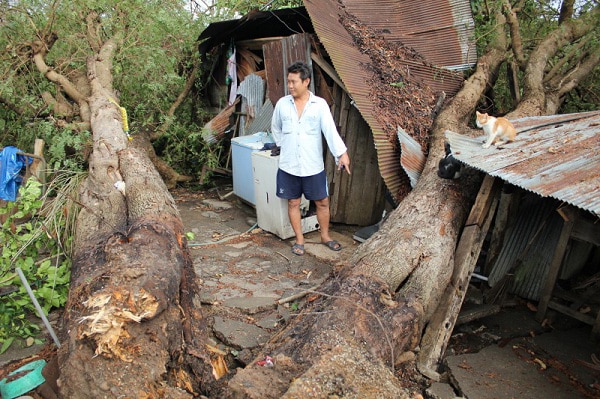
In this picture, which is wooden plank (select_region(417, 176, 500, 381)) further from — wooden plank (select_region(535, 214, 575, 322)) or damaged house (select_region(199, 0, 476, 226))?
damaged house (select_region(199, 0, 476, 226))

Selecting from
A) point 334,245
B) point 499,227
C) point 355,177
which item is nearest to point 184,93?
→ point 355,177

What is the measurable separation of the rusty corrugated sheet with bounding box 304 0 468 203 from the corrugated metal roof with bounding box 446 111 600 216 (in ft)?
2.73

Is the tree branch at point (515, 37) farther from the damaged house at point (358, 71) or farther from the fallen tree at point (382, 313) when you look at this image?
the fallen tree at point (382, 313)

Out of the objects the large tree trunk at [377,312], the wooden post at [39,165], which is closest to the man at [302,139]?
the large tree trunk at [377,312]

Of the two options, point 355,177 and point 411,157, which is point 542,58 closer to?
point 411,157

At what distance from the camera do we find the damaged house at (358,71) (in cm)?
539

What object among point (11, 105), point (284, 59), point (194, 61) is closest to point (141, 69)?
point (194, 61)

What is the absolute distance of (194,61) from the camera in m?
8.08

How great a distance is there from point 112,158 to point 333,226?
301 cm

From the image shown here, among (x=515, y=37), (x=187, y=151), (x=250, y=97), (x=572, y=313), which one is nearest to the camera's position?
(x=572, y=313)

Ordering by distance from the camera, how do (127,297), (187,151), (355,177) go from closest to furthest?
1. (127,297)
2. (355,177)
3. (187,151)

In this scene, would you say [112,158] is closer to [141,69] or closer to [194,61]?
[141,69]

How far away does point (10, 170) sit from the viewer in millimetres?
5383

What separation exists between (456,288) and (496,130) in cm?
151
